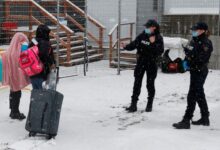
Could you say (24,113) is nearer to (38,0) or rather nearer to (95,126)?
(95,126)

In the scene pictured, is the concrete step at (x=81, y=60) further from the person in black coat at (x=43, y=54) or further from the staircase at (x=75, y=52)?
the person in black coat at (x=43, y=54)

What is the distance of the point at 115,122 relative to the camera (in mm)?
7918

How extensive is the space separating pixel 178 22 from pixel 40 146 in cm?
869

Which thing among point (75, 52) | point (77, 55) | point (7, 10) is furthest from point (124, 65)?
point (7, 10)

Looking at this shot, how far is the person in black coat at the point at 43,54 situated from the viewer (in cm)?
723

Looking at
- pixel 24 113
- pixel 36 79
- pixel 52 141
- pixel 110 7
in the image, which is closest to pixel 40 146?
pixel 52 141

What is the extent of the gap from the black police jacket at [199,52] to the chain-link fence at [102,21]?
239 inches

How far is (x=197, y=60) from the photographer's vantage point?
7223 mm

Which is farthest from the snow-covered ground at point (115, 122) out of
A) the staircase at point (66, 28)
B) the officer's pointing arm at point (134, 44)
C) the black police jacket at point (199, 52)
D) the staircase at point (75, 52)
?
the staircase at point (66, 28)

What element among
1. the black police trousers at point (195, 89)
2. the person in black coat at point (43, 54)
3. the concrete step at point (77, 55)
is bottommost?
the concrete step at point (77, 55)

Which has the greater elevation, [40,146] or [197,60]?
[197,60]

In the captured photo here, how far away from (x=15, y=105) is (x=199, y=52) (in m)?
3.13

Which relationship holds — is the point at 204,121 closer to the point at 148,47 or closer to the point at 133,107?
the point at 133,107

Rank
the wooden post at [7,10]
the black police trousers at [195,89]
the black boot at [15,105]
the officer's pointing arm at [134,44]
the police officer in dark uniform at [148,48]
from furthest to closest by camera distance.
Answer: the wooden post at [7,10], the officer's pointing arm at [134,44], the police officer in dark uniform at [148,48], the black boot at [15,105], the black police trousers at [195,89]
